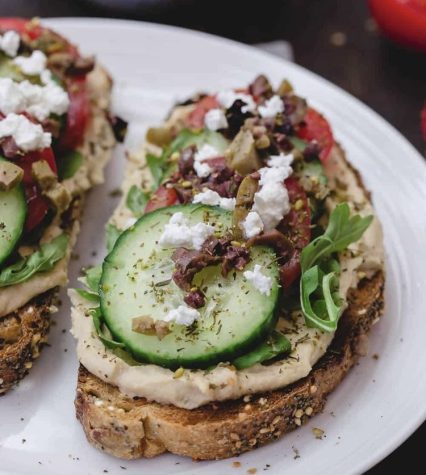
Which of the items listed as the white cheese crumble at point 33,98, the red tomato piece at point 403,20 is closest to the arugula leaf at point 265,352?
the white cheese crumble at point 33,98

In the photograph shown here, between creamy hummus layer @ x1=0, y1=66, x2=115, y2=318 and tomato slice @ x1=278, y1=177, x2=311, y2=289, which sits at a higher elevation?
tomato slice @ x1=278, y1=177, x2=311, y2=289

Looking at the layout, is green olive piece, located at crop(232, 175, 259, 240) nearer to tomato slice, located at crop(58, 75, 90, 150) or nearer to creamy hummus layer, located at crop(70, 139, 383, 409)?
creamy hummus layer, located at crop(70, 139, 383, 409)

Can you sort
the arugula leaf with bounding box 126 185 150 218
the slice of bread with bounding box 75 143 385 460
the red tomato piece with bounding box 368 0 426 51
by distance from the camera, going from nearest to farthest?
1. the slice of bread with bounding box 75 143 385 460
2. the arugula leaf with bounding box 126 185 150 218
3. the red tomato piece with bounding box 368 0 426 51

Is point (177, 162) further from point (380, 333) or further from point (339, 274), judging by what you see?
point (380, 333)

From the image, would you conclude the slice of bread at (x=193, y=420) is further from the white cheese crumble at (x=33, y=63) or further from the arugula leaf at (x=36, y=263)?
the white cheese crumble at (x=33, y=63)

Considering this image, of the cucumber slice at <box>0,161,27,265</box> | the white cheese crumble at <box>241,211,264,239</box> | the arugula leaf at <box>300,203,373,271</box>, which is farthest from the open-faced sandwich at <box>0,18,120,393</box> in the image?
the arugula leaf at <box>300,203,373,271</box>
